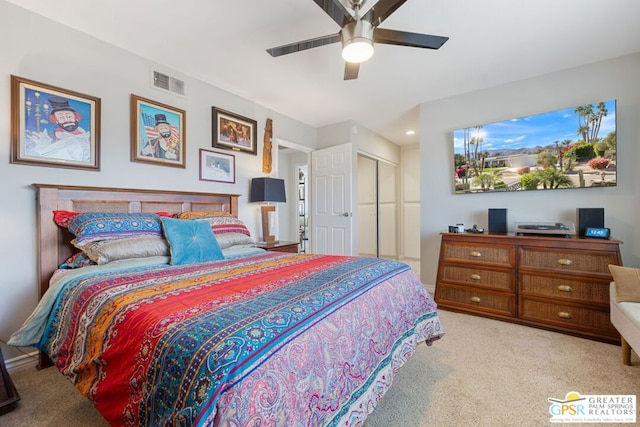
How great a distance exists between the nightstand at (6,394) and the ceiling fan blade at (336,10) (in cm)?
270

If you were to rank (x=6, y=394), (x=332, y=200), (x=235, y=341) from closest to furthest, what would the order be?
(x=235, y=341), (x=6, y=394), (x=332, y=200)

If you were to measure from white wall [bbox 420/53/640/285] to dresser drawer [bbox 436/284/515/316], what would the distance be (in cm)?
60

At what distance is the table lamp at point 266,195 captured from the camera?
326cm

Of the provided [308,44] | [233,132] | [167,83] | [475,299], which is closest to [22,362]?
[167,83]

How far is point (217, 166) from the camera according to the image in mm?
3113

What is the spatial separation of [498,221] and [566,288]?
845 millimetres

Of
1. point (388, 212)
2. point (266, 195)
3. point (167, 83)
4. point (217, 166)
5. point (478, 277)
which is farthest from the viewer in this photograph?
point (388, 212)

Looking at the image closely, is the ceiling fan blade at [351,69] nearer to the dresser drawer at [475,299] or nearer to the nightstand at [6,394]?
the dresser drawer at [475,299]

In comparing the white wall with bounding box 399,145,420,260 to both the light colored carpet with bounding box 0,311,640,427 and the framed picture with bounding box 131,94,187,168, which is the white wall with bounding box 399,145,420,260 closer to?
the light colored carpet with bounding box 0,311,640,427

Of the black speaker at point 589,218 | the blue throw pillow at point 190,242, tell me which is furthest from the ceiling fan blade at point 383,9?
the black speaker at point 589,218

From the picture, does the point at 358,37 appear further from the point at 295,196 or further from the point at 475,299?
the point at 295,196

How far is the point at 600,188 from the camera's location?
2602 millimetres

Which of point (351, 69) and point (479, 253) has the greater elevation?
point (351, 69)

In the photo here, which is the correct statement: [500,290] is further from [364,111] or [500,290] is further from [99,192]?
[99,192]
